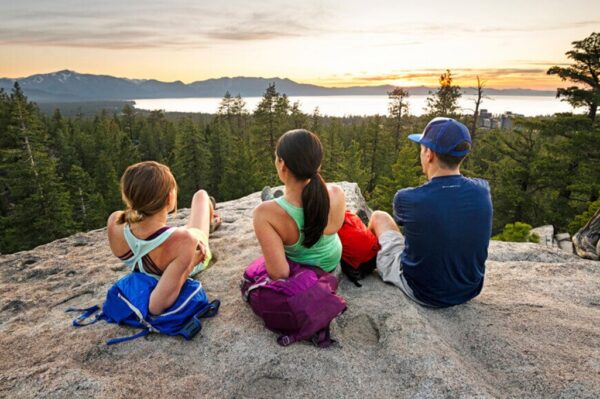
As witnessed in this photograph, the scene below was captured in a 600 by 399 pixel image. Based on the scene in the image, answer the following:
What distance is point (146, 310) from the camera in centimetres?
321

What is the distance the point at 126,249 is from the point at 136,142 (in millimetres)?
61026

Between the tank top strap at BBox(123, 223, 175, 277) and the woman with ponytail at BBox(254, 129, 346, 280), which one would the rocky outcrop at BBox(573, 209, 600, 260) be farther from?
the tank top strap at BBox(123, 223, 175, 277)

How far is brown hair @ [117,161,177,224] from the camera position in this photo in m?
3.05

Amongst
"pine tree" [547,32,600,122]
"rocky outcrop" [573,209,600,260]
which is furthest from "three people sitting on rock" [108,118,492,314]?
"pine tree" [547,32,600,122]

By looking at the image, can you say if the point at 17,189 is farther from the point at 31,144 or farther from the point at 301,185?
the point at 301,185

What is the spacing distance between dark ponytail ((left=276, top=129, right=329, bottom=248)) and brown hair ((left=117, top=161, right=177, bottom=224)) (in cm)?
108

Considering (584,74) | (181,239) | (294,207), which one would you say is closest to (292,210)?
(294,207)

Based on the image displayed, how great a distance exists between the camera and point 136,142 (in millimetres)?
57812

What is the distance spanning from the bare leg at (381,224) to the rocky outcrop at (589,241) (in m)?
3.91

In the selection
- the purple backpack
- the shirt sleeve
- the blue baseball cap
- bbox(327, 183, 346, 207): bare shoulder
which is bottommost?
the purple backpack

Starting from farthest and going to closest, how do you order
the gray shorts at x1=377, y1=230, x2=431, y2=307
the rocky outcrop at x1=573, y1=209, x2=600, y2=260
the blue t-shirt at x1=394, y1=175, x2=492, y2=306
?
the rocky outcrop at x1=573, y1=209, x2=600, y2=260
the gray shorts at x1=377, y1=230, x2=431, y2=307
the blue t-shirt at x1=394, y1=175, x2=492, y2=306

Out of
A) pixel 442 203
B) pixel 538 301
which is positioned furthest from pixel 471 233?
pixel 538 301

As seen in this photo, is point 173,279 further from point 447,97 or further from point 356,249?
point 447,97

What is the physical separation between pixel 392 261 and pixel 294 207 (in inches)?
64.5
